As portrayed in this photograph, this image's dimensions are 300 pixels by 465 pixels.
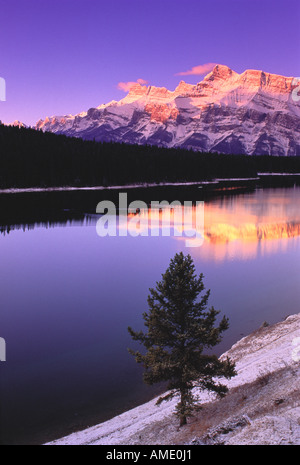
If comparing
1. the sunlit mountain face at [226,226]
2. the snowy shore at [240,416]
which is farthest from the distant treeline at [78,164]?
the snowy shore at [240,416]

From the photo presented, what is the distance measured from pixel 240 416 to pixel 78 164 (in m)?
146

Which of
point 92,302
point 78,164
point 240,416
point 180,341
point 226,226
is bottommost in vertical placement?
point 92,302

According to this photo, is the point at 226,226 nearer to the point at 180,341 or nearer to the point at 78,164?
the point at 180,341

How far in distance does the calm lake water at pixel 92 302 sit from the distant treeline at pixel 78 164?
68550mm

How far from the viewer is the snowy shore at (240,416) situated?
967 cm

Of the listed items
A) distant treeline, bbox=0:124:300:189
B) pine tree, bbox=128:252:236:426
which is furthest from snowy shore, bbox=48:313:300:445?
distant treeline, bbox=0:124:300:189

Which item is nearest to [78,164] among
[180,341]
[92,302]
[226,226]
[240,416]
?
[226,226]

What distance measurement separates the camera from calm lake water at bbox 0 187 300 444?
17375 millimetres

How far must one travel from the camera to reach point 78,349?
22.6 meters

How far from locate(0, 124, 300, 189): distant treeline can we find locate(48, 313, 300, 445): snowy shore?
121 meters

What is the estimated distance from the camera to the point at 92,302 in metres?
31.2

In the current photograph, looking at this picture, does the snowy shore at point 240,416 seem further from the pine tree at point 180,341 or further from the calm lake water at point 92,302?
the calm lake water at point 92,302

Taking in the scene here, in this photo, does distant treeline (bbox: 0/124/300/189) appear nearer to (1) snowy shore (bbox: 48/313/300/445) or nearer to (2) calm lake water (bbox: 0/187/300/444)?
(2) calm lake water (bbox: 0/187/300/444)

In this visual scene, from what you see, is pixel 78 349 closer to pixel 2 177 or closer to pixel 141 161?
pixel 2 177
